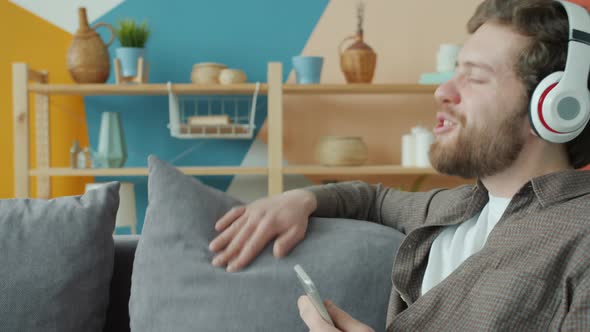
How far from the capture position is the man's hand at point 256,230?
1013mm

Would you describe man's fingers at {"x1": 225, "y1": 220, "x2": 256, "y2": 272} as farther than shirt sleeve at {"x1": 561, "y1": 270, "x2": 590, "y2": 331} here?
Yes

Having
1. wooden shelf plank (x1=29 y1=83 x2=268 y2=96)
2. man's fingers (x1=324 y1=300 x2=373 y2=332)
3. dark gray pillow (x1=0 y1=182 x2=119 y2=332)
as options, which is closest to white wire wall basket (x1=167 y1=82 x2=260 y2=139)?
wooden shelf plank (x1=29 y1=83 x2=268 y2=96)

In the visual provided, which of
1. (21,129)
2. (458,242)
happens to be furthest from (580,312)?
(21,129)

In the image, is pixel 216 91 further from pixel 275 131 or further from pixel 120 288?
pixel 120 288

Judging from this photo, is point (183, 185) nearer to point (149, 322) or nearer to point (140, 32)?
point (149, 322)

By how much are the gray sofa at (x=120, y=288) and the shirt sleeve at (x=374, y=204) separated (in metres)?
0.41

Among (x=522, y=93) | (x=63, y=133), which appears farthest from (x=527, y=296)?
(x=63, y=133)

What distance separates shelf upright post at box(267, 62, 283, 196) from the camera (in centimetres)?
274

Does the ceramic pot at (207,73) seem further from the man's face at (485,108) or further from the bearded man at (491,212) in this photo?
the man's face at (485,108)

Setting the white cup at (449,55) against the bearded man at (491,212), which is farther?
the white cup at (449,55)

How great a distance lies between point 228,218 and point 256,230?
0.06 meters

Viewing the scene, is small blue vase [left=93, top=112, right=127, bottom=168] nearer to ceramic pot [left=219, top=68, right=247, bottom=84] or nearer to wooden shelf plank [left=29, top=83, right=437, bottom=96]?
wooden shelf plank [left=29, top=83, right=437, bottom=96]

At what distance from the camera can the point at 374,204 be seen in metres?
1.30

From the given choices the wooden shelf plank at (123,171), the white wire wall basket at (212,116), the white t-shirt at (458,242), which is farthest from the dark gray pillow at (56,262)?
the white wire wall basket at (212,116)
